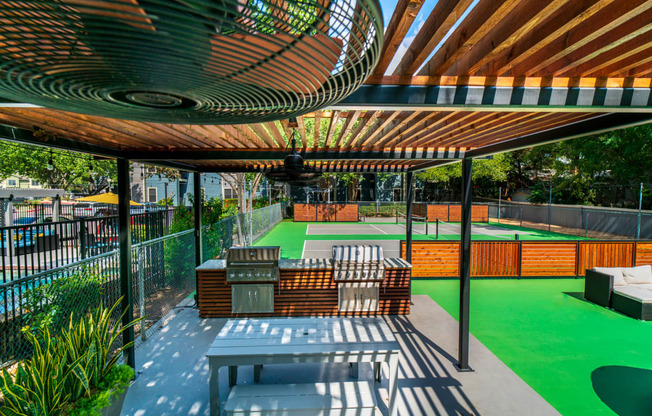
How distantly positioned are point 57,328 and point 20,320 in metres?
0.50

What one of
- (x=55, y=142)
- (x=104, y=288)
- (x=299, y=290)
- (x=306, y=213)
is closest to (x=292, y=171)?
(x=55, y=142)

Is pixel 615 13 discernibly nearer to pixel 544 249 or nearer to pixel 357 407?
pixel 357 407

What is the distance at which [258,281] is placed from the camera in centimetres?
618

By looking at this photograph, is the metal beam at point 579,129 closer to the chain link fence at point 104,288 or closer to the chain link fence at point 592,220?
the chain link fence at point 104,288

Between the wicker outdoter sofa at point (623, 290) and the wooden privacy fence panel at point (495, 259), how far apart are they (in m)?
2.08

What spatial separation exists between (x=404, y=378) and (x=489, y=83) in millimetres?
3833

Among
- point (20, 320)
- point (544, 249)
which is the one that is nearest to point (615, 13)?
point (20, 320)

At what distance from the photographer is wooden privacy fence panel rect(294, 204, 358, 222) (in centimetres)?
2409

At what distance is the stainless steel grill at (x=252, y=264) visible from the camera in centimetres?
605

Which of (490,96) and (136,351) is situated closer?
(490,96)

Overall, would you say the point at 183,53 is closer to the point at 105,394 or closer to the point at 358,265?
the point at 105,394

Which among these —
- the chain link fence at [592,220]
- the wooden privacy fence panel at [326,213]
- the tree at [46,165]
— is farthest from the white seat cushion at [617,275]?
the tree at [46,165]

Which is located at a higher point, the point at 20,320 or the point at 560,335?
the point at 20,320

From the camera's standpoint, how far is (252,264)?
6055 millimetres
